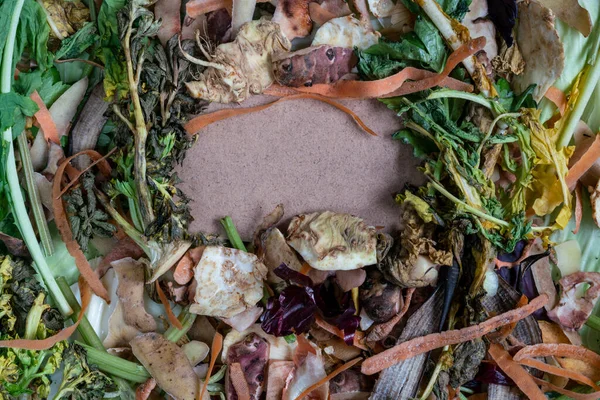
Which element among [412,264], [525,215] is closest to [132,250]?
[412,264]

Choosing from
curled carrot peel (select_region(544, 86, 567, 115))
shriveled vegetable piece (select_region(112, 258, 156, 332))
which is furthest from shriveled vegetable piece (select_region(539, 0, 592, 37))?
shriveled vegetable piece (select_region(112, 258, 156, 332))

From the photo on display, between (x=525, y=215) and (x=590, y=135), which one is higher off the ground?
(x=590, y=135)

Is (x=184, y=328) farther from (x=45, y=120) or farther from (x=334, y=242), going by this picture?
(x=45, y=120)

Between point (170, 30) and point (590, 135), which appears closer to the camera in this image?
point (170, 30)

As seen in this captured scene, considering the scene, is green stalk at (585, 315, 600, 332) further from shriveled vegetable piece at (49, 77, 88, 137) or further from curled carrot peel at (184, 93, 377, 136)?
shriveled vegetable piece at (49, 77, 88, 137)

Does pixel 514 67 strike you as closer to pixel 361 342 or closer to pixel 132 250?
pixel 361 342

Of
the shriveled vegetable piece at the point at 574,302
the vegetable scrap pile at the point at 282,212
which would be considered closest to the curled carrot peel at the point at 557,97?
the vegetable scrap pile at the point at 282,212
